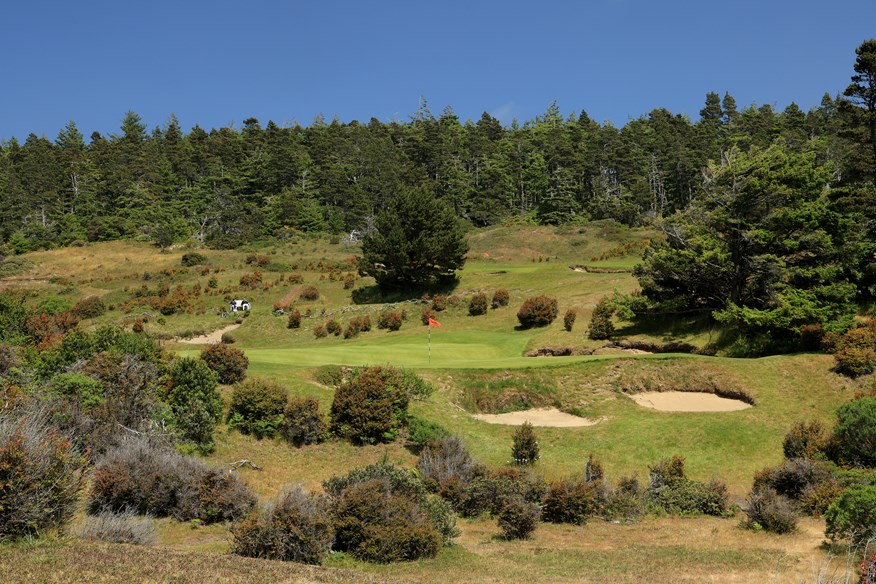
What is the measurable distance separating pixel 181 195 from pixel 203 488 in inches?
3949

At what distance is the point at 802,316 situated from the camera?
1125 inches

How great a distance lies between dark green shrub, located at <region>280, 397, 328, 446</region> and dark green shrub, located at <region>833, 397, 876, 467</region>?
1549 centimetres

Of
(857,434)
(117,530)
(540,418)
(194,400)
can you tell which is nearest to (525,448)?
(540,418)

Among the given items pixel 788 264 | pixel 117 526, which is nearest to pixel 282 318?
pixel 788 264

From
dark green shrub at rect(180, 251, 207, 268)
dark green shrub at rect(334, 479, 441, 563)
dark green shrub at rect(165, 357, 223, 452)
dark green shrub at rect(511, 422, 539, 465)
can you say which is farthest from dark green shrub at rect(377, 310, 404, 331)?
dark green shrub at rect(180, 251, 207, 268)

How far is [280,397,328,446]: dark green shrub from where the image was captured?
71.5 ft

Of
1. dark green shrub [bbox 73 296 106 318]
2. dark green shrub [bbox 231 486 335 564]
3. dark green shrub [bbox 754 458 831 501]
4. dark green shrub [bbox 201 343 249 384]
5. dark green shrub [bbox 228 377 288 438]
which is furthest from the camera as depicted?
dark green shrub [bbox 73 296 106 318]

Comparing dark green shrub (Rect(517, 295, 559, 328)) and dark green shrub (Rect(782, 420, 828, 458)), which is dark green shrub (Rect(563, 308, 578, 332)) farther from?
dark green shrub (Rect(782, 420, 828, 458))

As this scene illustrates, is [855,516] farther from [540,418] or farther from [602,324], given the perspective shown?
[602,324]

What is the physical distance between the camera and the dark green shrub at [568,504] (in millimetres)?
17000

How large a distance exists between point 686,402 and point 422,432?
1021 centimetres

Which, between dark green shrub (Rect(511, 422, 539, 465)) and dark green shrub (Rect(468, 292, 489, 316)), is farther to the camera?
dark green shrub (Rect(468, 292, 489, 316))

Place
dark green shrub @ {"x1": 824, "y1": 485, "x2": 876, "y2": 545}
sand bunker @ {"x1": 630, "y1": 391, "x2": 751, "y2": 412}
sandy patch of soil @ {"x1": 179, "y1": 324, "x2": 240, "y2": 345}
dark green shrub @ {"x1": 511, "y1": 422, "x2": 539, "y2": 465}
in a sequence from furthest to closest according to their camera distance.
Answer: sandy patch of soil @ {"x1": 179, "y1": 324, "x2": 240, "y2": 345} → sand bunker @ {"x1": 630, "y1": 391, "x2": 751, "y2": 412} → dark green shrub @ {"x1": 511, "y1": 422, "x2": 539, "y2": 465} → dark green shrub @ {"x1": 824, "y1": 485, "x2": 876, "y2": 545}

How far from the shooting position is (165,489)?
15.9 meters
